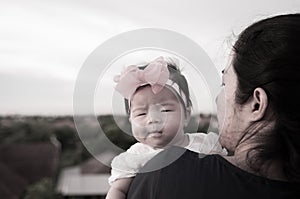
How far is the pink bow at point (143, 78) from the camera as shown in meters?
0.55

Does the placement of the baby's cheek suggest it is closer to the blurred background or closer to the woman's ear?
the blurred background

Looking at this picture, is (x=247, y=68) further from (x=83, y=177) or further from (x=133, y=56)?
(x=83, y=177)

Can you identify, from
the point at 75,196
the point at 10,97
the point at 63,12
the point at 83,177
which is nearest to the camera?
the point at 63,12

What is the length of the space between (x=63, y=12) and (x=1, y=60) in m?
5.19

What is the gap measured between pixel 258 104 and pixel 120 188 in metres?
0.18

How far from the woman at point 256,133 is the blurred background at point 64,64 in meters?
0.04

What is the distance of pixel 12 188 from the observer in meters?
12.7

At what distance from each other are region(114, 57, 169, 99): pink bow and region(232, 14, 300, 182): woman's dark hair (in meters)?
0.08

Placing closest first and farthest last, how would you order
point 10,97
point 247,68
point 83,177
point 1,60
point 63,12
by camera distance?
1. point 247,68
2. point 63,12
3. point 10,97
4. point 1,60
5. point 83,177

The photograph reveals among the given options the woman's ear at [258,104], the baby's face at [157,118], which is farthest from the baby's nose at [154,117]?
the woman's ear at [258,104]

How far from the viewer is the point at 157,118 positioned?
1.84 feet

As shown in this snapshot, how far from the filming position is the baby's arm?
0.56m

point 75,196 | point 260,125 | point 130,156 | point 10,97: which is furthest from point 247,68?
point 75,196

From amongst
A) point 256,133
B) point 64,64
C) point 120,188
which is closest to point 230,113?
point 256,133
